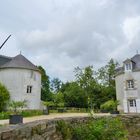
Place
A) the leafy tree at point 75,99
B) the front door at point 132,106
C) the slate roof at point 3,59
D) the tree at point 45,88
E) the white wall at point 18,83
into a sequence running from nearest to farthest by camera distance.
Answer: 1. the front door at point 132,106
2. the white wall at point 18,83
3. the slate roof at point 3,59
4. the leafy tree at point 75,99
5. the tree at point 45,88

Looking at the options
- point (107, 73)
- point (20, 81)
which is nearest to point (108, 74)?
point (107, 73)

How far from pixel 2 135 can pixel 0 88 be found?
28.4 metres

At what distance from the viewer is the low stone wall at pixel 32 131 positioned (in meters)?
5.17

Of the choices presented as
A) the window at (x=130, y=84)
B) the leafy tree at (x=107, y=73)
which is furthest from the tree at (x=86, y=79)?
the window at (x=130, y=84)

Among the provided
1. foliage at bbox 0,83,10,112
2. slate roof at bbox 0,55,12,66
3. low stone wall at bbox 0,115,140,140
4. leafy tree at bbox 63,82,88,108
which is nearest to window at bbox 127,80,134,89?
leafy tree at bbox 63,82,88,108

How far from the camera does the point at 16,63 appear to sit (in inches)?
1388

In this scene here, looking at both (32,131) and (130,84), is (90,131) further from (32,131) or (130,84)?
(130,84)

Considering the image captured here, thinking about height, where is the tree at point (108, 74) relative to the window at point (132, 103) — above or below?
above

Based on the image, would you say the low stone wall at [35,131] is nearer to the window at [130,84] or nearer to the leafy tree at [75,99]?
the window at [130,84]

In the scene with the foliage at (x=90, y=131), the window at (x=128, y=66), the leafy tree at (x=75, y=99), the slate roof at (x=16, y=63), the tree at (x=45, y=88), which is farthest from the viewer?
the tree at (x=45, y=88)

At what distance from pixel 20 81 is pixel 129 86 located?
15235 millimetres

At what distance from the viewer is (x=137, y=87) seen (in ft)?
113

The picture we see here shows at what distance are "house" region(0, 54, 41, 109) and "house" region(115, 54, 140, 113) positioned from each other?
477 inches

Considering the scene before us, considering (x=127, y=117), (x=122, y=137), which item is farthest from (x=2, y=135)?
(x=127, y=117)
